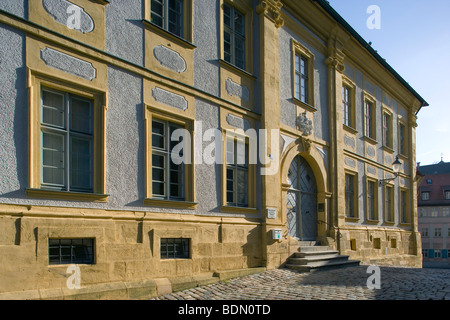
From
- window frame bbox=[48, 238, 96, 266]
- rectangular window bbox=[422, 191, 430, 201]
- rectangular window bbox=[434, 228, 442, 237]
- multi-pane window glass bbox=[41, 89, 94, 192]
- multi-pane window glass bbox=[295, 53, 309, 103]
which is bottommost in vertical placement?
rectangular window bbox=[434, 228, 442, 237]

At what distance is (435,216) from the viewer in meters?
61.2

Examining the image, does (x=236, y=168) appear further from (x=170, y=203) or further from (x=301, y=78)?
(x=301, y=78)

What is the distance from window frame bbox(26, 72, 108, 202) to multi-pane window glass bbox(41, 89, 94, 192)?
0.07 m

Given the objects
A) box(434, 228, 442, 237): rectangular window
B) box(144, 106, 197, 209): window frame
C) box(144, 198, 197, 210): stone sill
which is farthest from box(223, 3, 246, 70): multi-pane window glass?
box(434, 228, 442, 237): rectangular window

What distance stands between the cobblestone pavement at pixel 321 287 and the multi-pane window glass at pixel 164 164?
2034 millimetres

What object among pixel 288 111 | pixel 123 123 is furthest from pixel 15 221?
pixel 288 111

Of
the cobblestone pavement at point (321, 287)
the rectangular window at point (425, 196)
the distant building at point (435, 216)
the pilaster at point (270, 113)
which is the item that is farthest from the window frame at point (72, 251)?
the rectangular window at point (425, 196)

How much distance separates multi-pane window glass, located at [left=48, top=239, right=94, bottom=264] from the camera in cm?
694

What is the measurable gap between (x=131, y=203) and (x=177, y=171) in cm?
151

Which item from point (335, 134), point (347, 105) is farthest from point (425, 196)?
point (335, 134)

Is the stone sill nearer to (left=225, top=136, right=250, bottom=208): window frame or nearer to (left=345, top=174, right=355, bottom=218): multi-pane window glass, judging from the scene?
(left=225, top=136, right=250, bottom=208): window frame

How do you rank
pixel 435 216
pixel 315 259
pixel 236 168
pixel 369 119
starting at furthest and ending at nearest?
pixel 435 216
pixel 369 119
pixel 315 259
pixel 236 168

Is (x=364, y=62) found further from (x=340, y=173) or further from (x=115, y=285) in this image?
(x=115, y=285)

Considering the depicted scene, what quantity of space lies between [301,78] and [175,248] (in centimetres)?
773
